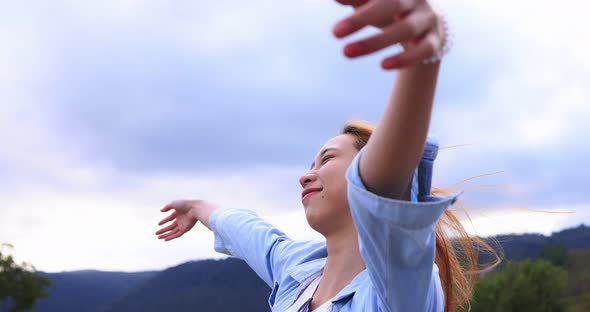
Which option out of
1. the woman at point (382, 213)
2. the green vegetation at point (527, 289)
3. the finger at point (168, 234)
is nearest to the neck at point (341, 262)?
the woman at point (382, 213)

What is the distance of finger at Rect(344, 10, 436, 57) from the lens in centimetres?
143

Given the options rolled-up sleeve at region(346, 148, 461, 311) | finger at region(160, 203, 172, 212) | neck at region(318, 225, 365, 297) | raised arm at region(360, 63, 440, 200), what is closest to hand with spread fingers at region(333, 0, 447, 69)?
raised arm at region(360, 63, 440, 200)

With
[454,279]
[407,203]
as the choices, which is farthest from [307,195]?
[407,203]

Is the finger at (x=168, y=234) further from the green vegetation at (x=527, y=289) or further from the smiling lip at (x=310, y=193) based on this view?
the green vegetation at (x=527, y=289)

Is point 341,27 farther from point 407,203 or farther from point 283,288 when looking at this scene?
point 283,288

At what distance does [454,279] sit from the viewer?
3113 millimetres

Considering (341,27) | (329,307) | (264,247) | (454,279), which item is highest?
(341,27)

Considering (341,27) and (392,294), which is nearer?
(341,27)

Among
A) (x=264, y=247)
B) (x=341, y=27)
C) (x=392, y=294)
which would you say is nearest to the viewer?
(x=341, y=27)

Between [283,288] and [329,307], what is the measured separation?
0.62m

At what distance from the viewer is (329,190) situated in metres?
2.96

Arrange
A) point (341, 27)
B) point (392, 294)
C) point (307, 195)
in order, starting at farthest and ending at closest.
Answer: point (307, 195) → point (392, 294) → point (341, 27)

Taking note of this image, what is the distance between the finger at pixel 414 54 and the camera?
144 cm

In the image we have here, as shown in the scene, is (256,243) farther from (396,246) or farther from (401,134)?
(401,134)
